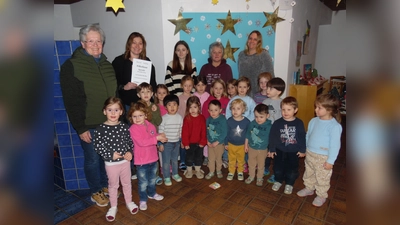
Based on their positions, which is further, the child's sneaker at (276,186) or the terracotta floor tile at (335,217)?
the child's sneaker at (276,186)

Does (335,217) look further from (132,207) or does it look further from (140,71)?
(140,71)

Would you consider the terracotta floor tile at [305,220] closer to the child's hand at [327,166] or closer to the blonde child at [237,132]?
the child's hand at [327,166]

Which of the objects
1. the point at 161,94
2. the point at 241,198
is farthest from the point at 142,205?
the point at 161,94

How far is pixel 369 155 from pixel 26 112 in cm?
55

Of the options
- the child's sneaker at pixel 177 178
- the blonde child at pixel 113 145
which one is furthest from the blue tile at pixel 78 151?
the child's sneaker at pixel 177 178

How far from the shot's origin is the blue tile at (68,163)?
296 cm

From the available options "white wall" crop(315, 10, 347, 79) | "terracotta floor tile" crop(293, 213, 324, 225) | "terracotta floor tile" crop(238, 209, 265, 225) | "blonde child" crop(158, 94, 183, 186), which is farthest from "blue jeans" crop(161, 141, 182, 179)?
"white wall" crop(315, 10, 347, 79)

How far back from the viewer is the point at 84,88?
2379mm

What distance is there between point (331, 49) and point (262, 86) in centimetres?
446

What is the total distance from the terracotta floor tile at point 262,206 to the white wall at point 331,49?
5.22 m

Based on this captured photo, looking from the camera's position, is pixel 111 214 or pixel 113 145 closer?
pixel 113 145

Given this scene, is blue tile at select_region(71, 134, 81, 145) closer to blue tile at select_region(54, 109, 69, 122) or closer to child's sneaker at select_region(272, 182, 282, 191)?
blue tile at select_region(54, 109, 69, 122)

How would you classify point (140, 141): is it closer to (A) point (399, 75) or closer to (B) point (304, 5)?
(A) point (399, 75)

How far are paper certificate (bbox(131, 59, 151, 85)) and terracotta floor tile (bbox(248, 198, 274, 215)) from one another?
→ 1.88m
